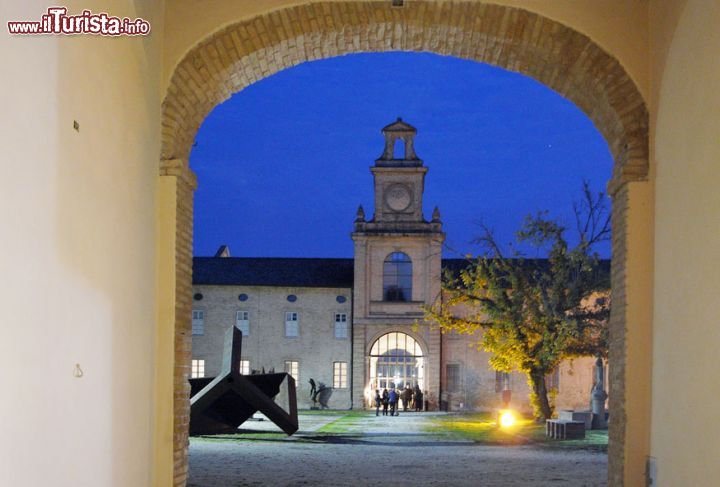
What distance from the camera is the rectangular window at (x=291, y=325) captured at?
137 ft

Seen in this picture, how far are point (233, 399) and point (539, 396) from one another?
9672 millimetres

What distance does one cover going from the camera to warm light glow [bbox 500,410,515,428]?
85.6ft

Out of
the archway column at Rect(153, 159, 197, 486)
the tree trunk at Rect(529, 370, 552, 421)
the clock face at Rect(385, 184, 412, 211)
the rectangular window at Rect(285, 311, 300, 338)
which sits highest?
the clock face at Rect(385, 184, 412, 211)

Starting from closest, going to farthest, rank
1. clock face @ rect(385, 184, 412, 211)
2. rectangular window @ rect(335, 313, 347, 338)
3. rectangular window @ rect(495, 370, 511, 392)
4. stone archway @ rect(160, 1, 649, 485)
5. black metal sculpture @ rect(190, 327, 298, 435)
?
stone archway @ rect(160, 1, 649, 485) → black metal sculpture @ rect(190, 327, 298, 435) → rectangular window @ rect(495, 370, 511, 392) → clock face @ rect(385, 184, 412, 211) → rectangular window @ rect(335, 313, 347, 338)

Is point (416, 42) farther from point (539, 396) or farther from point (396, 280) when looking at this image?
point (396, 280)

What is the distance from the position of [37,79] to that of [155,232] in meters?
2.71

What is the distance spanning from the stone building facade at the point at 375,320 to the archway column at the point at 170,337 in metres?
32.4

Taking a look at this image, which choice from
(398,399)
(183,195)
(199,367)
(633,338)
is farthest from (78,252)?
(199,367)

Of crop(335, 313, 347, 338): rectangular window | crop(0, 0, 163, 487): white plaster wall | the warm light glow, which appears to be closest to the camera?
crop(0, 0, 163, 487): white plaster wall

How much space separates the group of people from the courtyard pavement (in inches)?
514

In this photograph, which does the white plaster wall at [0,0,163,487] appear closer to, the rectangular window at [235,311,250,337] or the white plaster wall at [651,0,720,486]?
the white plaster wall at [651,0,720,486]

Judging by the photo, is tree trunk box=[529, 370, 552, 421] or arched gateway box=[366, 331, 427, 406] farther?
arched gateway box=[366, 331, 427, 406]

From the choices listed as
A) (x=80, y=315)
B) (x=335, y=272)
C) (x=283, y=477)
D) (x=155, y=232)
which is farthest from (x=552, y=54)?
(x=335, y=272)
